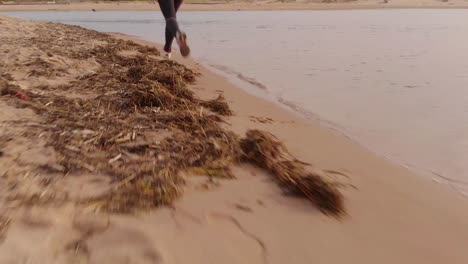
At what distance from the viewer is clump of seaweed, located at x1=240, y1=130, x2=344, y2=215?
56.9 inches

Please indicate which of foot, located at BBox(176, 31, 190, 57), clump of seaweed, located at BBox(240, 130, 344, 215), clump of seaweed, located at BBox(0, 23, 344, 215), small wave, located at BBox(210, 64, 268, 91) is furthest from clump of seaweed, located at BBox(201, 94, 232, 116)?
small wave, located at BBox(210, 64, 268, 91)

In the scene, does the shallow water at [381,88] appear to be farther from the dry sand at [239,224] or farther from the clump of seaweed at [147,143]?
the clump of seaweed at [147,143]

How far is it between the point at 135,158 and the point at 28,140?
1.82 feet

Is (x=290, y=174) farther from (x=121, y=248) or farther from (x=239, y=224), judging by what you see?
(x=121, y=248)

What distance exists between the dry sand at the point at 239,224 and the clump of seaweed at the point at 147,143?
0.07 metres

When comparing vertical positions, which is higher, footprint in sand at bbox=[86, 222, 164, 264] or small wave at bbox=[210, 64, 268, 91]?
footprint in sand at bbox=[86, 222, 164, 264]

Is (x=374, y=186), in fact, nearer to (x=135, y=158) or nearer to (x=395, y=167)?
(x=395, y=167)

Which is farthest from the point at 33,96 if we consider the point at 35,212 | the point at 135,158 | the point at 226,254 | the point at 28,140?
the point at 226,254

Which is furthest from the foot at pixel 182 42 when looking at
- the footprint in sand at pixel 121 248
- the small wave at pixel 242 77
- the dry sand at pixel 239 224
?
the footprint in sand at pixel 121 248

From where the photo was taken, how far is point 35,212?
115 centimetres

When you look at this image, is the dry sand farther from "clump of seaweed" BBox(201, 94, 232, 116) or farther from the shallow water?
"clump of seaweed" BBox(201, 94, 232, 116)

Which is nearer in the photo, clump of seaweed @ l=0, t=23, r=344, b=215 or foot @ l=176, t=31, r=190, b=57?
clump of seaweed @ l=0, t=23, r=344, b=215

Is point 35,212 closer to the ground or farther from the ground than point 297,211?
farther from the ground

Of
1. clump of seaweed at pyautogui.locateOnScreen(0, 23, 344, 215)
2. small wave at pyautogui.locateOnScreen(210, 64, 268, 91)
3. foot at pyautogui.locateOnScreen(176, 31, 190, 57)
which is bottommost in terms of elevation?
small wave at pyautogui.locateOnScreen(210, 64, 268, 91)
